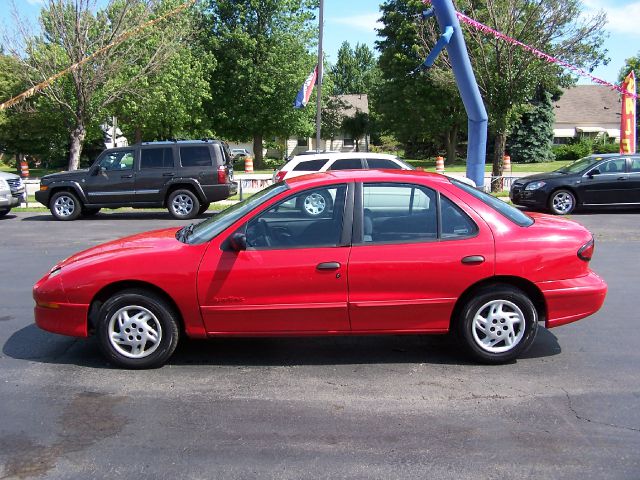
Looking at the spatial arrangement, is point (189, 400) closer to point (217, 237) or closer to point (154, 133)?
point (217, 237)

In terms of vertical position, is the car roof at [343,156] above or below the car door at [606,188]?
above

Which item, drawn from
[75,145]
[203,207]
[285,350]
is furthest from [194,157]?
[75,145]

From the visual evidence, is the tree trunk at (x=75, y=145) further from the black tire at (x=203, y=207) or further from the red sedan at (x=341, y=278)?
the red sedan at (x=341, y=278)

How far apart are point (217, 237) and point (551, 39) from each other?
645 inches

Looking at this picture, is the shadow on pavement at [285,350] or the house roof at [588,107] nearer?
the shadow on pavement at [285,350]

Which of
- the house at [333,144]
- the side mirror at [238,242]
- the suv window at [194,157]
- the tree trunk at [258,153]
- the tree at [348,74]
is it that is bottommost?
the side mirror at [238,242]

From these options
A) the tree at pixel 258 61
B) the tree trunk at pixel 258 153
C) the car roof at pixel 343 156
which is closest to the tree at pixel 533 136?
the tree at pixel 258 61

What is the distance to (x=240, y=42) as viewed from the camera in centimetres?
3725

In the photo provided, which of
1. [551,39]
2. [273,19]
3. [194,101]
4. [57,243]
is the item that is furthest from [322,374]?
[273,19]

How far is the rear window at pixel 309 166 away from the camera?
14.4 metres

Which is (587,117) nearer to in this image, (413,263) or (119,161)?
(119,161)

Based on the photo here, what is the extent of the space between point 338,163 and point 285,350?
8899 millimetres

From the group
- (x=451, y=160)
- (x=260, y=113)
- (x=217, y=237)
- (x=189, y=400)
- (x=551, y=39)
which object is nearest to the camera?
(x=189, y=400)

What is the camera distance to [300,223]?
16.6 feet
